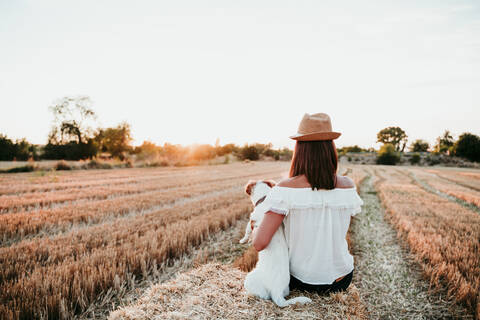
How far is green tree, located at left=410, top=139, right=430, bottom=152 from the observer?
260 ft

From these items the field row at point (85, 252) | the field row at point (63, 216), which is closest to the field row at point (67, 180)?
the field row at point (63, 216)

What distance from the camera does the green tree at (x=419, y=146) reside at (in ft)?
260

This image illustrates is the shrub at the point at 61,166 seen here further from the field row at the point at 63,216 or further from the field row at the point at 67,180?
the field row at the point at 63,216

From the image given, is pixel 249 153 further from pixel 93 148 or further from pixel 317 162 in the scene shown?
pixel 317 162

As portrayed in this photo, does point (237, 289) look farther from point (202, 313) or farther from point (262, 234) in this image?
point (262, 234)

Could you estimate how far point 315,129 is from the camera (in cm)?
182

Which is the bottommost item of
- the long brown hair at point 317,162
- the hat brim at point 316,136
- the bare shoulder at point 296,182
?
the bare shoulder at point 296,182

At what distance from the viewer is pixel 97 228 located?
14.5 ft

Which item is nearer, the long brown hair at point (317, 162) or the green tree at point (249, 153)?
the long brown hair at point (317, 162)

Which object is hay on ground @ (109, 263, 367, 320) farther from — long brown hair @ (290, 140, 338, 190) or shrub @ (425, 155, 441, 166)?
shrub @ (425, 155, 441, 166)

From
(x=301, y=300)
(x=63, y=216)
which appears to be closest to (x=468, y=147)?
(x=301, y=300)

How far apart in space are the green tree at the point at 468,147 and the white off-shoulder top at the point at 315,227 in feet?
256

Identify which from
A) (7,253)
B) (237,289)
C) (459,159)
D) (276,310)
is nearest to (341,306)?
(276,310)

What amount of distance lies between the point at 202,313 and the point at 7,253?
333cm
